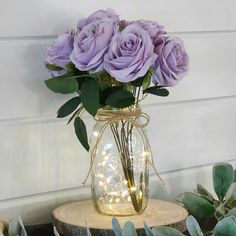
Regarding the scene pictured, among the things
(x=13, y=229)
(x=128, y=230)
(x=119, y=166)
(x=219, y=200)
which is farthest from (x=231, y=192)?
(x=13, y=229)

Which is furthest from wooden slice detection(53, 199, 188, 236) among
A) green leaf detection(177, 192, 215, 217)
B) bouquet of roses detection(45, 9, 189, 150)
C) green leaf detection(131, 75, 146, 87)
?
green leaf detection(131, 75, 146, 87)

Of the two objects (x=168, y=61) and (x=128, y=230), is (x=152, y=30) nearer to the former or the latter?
(x=168, y=61)

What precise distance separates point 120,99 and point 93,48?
97 millimetres

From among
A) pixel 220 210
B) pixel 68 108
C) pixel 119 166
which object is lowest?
pixel 220 210

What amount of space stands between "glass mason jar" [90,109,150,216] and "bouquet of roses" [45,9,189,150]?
0.04 m

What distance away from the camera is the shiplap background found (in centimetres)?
103

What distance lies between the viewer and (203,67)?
124 cm

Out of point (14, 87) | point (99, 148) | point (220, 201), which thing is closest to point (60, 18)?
point (14, 87)

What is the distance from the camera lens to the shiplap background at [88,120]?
1025 millimetres

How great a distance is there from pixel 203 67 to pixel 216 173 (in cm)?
28

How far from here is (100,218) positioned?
0.97 metres

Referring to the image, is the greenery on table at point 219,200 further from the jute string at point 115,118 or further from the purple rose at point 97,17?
the purple rose at point 97,17

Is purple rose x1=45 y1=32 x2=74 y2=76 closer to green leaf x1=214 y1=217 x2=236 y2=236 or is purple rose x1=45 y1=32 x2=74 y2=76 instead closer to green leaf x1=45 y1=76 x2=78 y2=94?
green leaf x1=45 y1=76 x2=78 y2=94

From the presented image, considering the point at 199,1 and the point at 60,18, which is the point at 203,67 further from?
the point at 60,18
